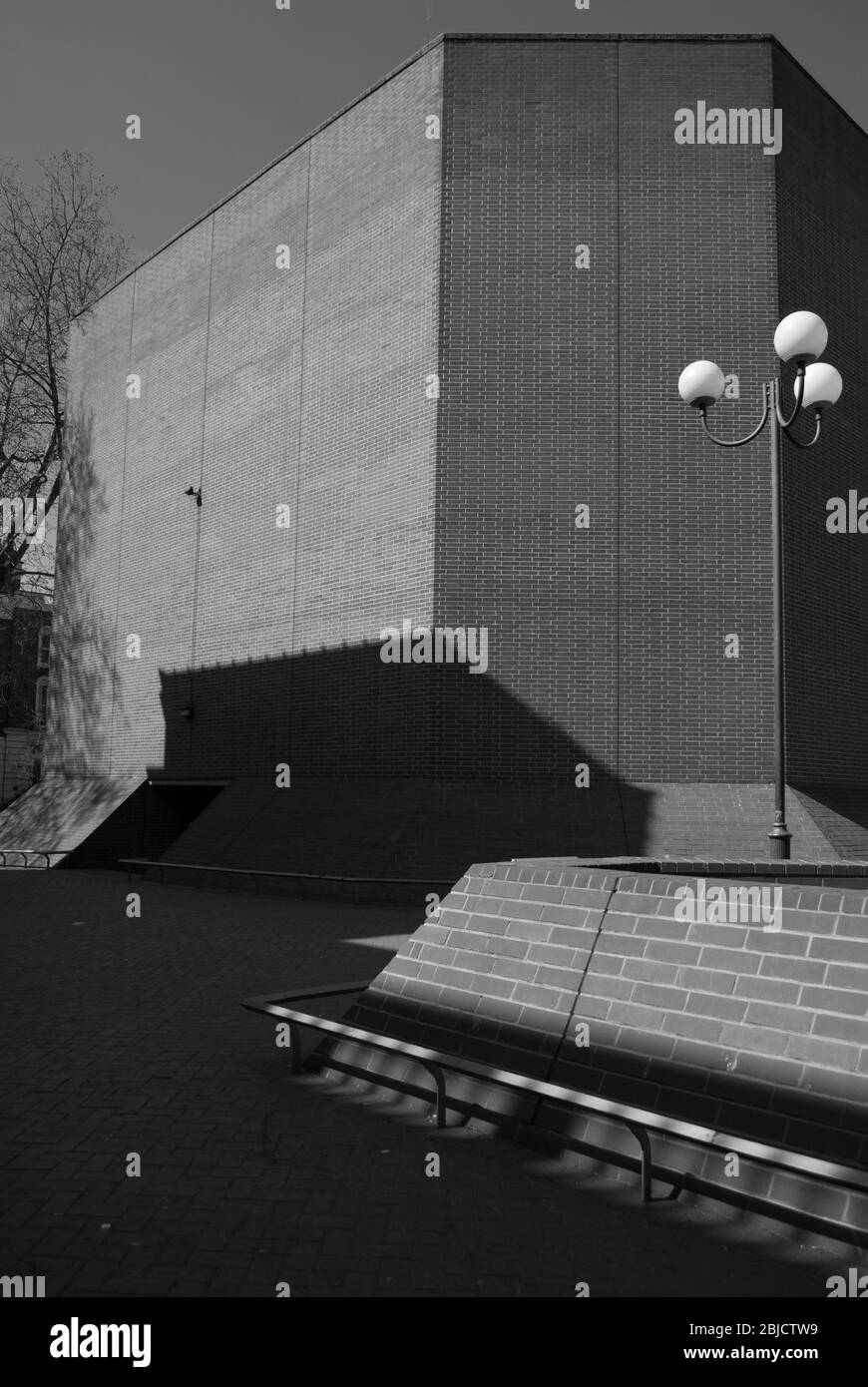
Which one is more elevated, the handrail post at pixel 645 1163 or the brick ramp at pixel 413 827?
the brick ramp at pixel 413 827

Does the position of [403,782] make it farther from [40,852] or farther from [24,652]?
[24,652]

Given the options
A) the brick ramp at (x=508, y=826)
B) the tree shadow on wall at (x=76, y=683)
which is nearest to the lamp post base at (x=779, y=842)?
the brick ramp at (x=508, y=826)

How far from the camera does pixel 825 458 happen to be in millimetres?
16625

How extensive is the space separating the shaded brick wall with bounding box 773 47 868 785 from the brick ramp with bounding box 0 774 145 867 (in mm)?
13196

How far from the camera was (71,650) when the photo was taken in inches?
956

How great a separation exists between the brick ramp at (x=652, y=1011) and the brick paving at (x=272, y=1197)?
240 millimetres

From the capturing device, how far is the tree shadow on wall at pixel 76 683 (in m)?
22.1

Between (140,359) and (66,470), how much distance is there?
3.87 m

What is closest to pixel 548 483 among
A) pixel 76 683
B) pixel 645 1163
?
pixel 645 1163

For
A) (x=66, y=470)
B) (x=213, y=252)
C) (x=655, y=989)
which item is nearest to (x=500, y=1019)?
(x=655, y=989)

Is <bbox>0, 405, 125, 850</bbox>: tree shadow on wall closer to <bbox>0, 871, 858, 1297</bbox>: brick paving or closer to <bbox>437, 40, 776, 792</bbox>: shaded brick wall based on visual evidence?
<bbox>437, 40, 776, 792</bbox>: shaded brick wall

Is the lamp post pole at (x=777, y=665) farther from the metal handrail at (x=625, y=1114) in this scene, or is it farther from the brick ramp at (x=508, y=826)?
the metal handrail at (x=625, y=1114)

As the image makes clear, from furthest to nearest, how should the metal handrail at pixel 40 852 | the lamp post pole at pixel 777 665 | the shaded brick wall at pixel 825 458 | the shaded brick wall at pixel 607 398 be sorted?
the metal handrail at pixel 40 852
the shaded brick wall at pixel 825 458
the shaded brick wall at pixel 607 398
the lamp post pole at pixel 777 665

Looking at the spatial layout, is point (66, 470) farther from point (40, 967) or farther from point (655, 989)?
point (655, 989)
